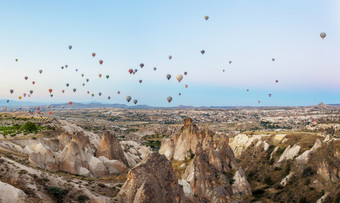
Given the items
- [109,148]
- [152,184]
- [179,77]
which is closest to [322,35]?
[179,77]

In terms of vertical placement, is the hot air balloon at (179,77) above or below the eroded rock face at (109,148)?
above

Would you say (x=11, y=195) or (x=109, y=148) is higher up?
(x=11, y=195)

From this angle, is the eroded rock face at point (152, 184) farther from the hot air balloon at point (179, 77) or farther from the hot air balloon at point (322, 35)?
the hot air balloon at point (322, 35)

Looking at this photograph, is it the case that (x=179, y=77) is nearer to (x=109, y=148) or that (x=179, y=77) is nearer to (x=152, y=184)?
(x=109, y=148)

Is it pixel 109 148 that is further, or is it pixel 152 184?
pixel 109 148

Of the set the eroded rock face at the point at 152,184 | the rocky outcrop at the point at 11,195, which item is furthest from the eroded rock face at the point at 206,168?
the rocky outcrop at the point at 11,195

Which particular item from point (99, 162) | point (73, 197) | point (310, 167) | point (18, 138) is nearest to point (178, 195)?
point (73, 197)

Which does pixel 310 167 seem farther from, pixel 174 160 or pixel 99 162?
pixel 99 162
